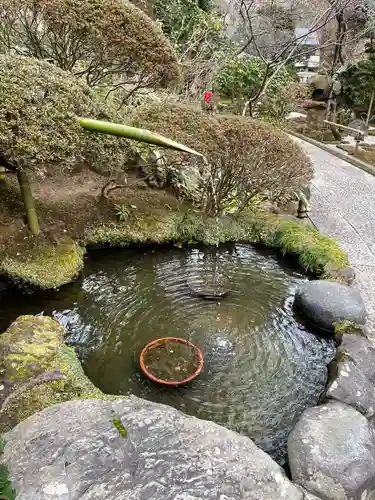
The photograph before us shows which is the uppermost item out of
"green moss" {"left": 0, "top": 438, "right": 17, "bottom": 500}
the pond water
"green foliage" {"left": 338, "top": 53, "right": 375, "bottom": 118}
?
"green foliage" {"left": 338, "top": 53, "right": 375, "bottom": 118}

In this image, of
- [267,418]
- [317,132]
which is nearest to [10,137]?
[267,418]

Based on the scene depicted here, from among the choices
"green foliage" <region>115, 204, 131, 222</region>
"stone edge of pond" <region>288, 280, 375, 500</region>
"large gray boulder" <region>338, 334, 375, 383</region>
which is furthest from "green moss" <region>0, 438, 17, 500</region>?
"green foliage" <region>115, 204, 131, 222</region>

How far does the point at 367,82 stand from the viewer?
56.1 ft

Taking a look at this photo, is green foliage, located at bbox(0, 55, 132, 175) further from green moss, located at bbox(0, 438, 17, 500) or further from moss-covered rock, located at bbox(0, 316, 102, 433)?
green moss, located at bbox(0, 438, 17, 500)

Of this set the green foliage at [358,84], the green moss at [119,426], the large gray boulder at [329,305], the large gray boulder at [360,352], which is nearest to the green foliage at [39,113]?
the green moss at [119,426]

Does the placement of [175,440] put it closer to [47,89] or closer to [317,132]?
[47,89]

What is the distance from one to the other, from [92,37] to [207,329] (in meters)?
5.11

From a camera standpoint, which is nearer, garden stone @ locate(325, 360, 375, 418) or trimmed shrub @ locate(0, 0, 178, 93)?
garden stone @ locate(325, 360, 375, 418)

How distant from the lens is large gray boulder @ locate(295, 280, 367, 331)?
5090 millimetres

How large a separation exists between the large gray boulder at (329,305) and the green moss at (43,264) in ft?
11.5

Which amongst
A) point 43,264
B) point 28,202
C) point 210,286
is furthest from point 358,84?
point 43,264

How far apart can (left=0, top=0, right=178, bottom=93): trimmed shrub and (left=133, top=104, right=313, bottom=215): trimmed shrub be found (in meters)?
0.87

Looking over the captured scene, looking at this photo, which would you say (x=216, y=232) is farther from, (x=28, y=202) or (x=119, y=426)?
(x=119, y=426)

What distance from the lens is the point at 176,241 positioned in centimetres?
738
